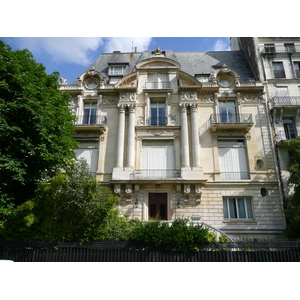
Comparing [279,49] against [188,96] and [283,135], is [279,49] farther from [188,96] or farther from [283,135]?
[188,96]

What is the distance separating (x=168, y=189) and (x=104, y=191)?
7.26 metres

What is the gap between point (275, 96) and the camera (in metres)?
22.0

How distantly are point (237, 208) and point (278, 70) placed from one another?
13.4 m

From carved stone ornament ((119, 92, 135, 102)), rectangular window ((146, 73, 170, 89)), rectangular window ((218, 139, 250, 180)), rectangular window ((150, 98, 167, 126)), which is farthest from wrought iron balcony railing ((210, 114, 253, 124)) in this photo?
carved stone ornament ((119, 92, 135, 102))

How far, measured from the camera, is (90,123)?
22.1 meters

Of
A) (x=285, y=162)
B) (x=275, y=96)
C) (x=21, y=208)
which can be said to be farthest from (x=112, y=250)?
(x=275, y=96)

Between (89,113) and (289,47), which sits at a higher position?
(289,47)

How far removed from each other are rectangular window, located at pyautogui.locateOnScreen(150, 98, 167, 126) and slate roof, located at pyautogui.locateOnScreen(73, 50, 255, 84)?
16.2 ft

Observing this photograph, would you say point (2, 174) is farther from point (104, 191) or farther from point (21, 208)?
point (104, 191)

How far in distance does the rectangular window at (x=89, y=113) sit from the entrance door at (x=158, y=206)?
8462 mm

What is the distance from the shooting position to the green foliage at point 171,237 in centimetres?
1145

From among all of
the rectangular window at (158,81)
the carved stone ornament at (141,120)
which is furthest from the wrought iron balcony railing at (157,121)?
the rectangular window at (158,81)

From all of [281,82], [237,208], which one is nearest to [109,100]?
[237,208]

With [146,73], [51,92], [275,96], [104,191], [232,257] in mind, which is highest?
[146,73]
